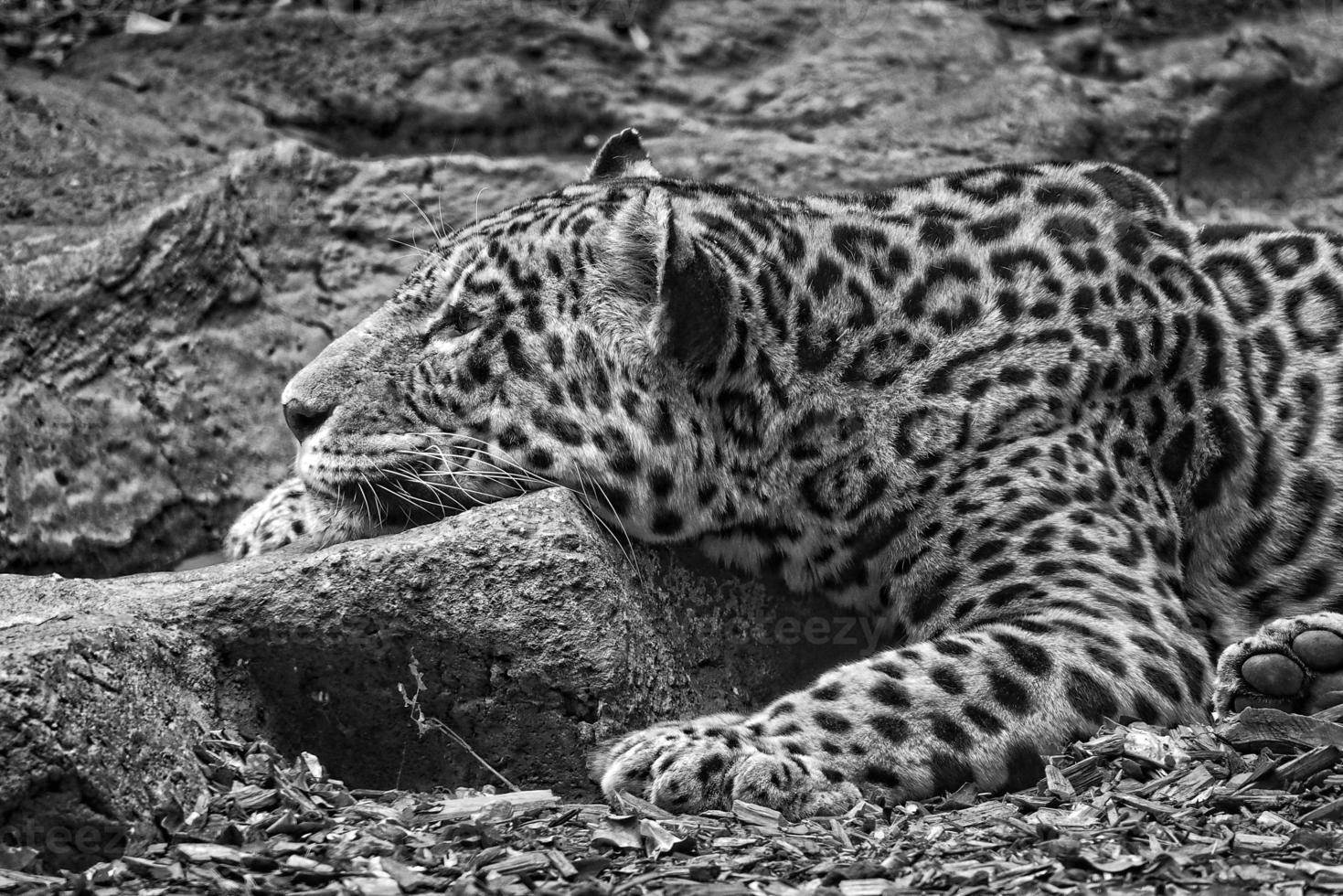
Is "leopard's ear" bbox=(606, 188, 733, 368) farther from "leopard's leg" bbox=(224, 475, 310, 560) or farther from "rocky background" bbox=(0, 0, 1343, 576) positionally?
"rocky background" bbox=(0, 0, 1343, 576)

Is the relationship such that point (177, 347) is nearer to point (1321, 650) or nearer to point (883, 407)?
point (883, 407)

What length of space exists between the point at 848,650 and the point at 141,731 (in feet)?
10.4

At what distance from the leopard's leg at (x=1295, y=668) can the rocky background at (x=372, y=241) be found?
180cm

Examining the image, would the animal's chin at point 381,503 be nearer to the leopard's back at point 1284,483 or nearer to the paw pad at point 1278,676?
the paw pad at point 1278,676

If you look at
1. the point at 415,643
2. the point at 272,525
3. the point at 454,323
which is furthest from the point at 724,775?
the point at 272,525

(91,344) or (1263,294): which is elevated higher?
(1263,294)

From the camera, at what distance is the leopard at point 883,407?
20.0ft

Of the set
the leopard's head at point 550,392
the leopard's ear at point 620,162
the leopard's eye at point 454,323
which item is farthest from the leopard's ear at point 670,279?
the leopard's ear at point 620,162

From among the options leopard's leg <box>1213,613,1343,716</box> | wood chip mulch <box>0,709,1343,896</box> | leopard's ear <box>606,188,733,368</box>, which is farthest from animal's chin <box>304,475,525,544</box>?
leopard's leg <box>1213,613,1343,716</box>

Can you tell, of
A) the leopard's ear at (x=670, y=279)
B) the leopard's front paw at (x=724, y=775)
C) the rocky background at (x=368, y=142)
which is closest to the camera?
the leopard's front paw at (x=724, y=775)

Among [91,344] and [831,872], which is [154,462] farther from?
[831,872]

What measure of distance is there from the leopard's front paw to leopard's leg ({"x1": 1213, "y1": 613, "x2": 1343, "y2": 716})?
153 cm

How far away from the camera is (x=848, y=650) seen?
6762mm

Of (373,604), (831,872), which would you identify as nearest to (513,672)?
(373,604)
